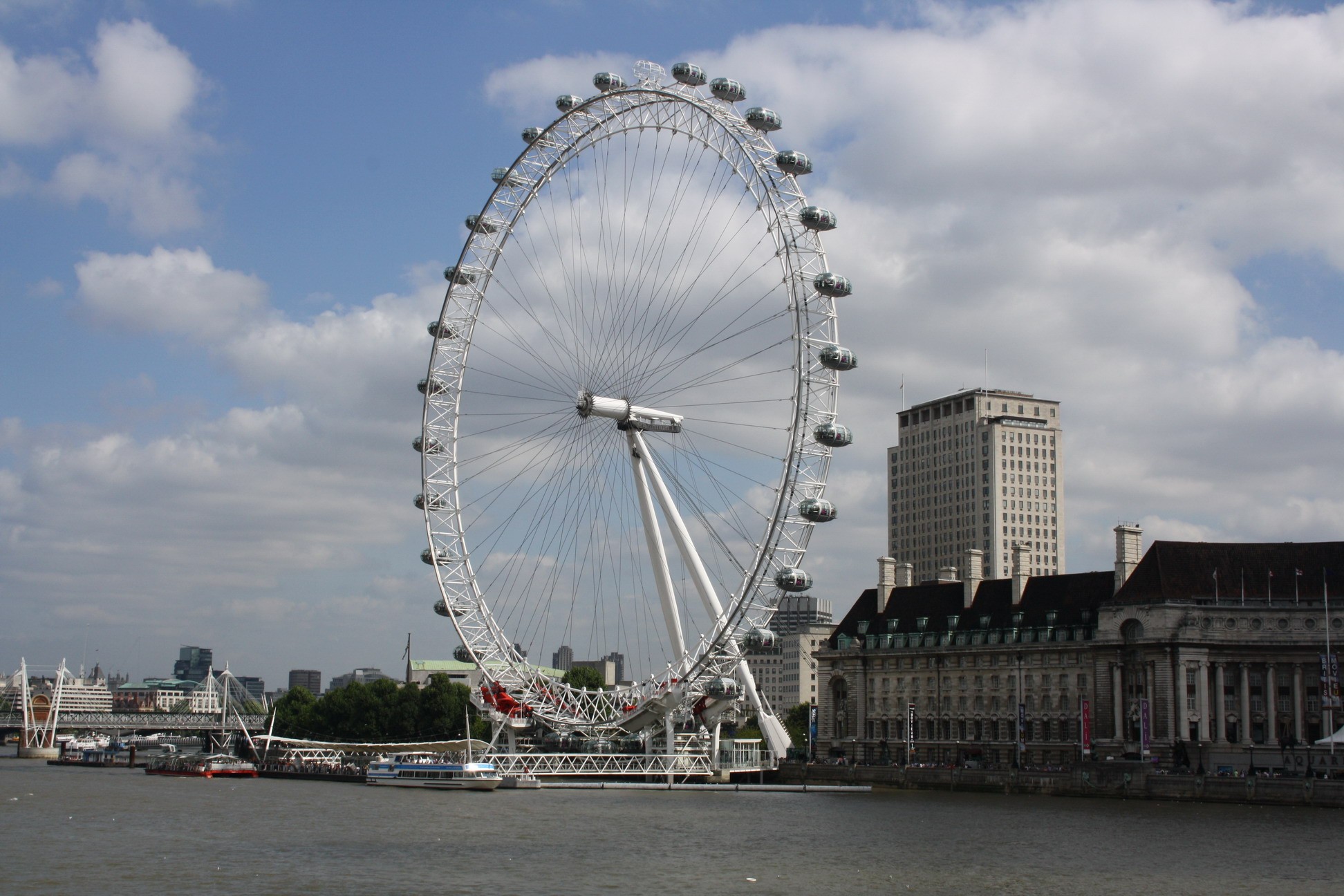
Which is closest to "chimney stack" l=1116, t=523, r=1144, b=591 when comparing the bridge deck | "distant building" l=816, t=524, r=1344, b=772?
"distant building" l=816, t=524, r=1344, b=772

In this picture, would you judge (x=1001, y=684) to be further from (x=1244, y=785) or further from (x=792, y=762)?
(x=1244, y=785)

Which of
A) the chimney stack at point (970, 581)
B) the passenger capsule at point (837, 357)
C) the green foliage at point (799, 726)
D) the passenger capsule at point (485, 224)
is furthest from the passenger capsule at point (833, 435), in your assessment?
the green foliage at point (799, 726)

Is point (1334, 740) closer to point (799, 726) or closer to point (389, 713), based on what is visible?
point (389, 713)

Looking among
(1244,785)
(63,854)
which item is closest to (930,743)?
(1244,785)

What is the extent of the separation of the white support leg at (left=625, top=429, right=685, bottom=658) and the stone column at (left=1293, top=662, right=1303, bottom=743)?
44.1 metres

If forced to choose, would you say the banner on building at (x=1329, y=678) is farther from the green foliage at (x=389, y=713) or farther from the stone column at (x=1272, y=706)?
the green foliage at (x=389, y=713)

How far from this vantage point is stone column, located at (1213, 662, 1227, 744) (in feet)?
346

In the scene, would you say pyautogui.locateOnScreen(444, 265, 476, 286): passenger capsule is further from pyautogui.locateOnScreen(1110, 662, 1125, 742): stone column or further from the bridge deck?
the bridge deck

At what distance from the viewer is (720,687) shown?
9094 cm

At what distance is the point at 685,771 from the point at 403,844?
42.2 meters

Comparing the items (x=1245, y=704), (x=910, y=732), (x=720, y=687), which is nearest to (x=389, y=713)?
(x=910, y=732)

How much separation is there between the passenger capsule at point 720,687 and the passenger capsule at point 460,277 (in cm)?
2979

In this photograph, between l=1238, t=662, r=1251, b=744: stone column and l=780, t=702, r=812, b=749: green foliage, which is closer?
l=1238, t=662, r=1251, b=744: stone column

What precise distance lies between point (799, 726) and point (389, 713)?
53034mm
